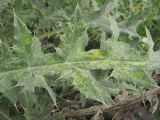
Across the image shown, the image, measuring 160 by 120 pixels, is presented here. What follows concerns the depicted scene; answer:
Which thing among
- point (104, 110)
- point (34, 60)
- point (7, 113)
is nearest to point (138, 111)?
point (104, 110)

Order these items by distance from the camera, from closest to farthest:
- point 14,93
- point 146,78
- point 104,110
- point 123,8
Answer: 1. point 146,78
2. point 14,93
3. point 104,110
4. point 123,8

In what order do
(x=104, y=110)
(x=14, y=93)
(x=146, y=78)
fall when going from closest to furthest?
(x=146, y=78), (x=14, y=93), (x=104, y=110)

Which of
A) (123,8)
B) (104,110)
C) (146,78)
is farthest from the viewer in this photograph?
(123,8)

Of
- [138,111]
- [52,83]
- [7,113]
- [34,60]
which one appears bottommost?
[138,111]

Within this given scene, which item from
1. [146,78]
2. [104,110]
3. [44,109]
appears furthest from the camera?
[104,110]

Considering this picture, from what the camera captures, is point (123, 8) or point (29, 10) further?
point (123, 8)

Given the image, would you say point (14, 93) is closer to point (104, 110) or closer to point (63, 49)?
point (63, 49)

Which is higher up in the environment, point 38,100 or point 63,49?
point 63,49

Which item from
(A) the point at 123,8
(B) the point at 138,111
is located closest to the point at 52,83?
(B) the point at 138,111

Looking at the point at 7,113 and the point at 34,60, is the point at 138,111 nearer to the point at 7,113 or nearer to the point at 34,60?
the point at 7,113
